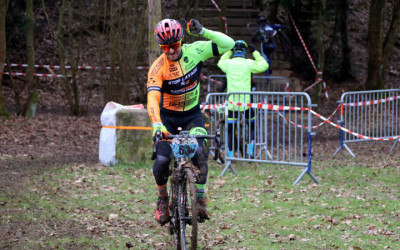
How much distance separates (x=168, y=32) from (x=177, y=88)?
2.28ft

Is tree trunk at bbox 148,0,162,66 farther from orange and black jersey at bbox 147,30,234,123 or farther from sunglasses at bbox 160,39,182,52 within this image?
sunglasses at bbox 160,39,182,52

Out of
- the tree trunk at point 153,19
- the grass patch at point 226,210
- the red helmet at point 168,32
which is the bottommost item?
the grass patch at point 226,210

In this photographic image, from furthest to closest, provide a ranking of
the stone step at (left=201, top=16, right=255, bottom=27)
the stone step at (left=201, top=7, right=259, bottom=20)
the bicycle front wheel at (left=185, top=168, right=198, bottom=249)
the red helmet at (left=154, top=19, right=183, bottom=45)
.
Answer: the stone step at (left=201, top=7, right=259, bottom=20)
the stone step at (left=201, top=16, right=255, bottom=27)
the red helmet at (left=154, top=19, right=183, bottom=45)
the bicycle front wheel at (left=185, top=168, right=198, bottom=249)

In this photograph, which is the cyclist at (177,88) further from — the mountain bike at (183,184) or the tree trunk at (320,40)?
the tree trunk at (320,40)

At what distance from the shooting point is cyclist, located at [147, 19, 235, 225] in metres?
6.59

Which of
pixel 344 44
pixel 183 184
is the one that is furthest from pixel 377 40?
pixel 183 184

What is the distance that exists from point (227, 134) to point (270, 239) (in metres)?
4.93

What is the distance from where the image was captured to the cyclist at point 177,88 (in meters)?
6.59

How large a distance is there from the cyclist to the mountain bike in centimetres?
17

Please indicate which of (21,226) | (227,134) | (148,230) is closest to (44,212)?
(21,226)

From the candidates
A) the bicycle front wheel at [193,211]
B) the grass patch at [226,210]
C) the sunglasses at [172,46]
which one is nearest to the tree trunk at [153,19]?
the grass patch at [226,210]

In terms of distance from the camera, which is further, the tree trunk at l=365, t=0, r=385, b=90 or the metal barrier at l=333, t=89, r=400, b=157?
the tree trunk at l=365, t=0, r=385, b=90

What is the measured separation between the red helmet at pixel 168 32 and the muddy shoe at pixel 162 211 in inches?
67.9

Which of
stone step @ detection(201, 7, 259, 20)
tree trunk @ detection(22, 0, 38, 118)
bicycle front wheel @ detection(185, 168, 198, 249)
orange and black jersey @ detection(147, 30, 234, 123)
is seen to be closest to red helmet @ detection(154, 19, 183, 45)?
orange and black jersey @ detection(147, 30, 234, 123)
